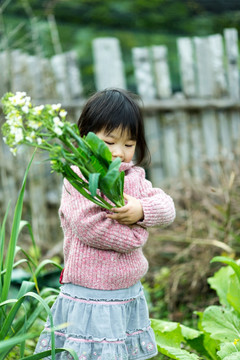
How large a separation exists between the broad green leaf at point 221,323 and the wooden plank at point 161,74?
2.69m

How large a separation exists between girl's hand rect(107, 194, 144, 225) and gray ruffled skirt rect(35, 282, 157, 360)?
0.31m

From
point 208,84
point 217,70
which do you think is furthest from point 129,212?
point 217,70

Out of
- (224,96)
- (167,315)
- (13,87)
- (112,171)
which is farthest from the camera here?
(224,96)

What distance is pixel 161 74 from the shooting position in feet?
16.6

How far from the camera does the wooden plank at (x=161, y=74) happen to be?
16.5ft

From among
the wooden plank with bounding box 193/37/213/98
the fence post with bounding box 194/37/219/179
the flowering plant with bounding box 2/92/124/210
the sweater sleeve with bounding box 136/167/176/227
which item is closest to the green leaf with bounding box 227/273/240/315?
the sweater sleeve with bounding box 136/167/176/227

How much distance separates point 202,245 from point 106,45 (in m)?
2.11

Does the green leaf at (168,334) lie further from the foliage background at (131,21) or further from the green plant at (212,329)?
the foliage background at (131,21)

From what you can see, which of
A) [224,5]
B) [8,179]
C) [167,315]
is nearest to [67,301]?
[167,315]

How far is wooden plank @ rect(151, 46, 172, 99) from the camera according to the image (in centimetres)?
503

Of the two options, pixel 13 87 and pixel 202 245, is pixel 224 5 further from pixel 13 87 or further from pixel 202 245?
pixel 202 245

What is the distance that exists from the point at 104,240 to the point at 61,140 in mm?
480

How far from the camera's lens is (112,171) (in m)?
1.75

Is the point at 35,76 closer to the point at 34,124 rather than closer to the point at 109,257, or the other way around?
the point at 109,257
